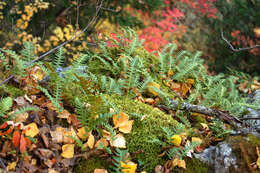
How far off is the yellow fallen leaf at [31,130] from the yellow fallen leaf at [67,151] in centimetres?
22

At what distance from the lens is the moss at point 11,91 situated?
1.91 m

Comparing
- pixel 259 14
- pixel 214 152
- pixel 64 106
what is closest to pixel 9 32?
pixel 64 106

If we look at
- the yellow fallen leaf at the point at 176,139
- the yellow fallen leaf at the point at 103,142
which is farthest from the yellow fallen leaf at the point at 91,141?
the yellow fallen leaf at the point at 176,139

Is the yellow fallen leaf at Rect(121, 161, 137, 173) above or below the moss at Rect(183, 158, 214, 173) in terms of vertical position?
above

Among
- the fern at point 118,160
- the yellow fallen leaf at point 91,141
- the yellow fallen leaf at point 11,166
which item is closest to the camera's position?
the yellow fallen leaf at point 11,166

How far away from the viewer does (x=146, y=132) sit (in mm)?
1973

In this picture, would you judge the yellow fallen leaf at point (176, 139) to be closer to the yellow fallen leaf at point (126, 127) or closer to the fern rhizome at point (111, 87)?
the fern rhizome at point (111, 87)

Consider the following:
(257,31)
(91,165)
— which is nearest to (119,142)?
(91,165)

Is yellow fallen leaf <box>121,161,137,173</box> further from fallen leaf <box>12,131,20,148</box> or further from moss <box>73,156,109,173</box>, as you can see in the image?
fallen leaf <box>12,131,20,148</box>

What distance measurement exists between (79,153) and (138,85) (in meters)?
1.17

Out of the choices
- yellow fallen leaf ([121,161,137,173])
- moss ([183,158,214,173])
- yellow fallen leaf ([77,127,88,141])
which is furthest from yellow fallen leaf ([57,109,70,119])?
moss ([183,158,214,173])

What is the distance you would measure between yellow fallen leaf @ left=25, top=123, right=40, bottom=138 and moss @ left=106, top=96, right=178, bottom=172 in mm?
692

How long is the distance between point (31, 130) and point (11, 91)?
49 centimetres

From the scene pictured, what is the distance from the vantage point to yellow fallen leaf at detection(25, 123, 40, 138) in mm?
1633
